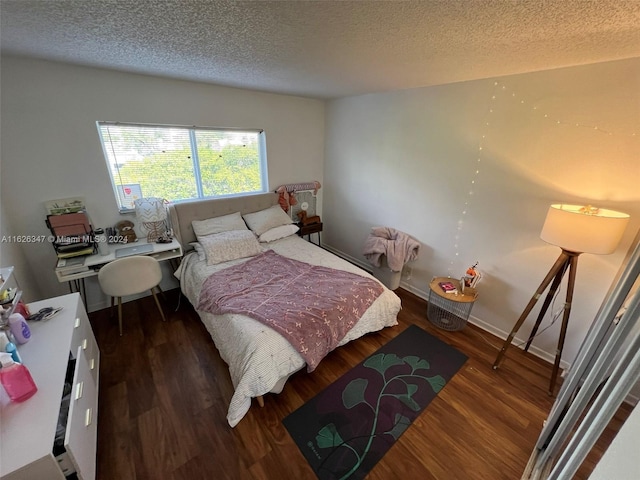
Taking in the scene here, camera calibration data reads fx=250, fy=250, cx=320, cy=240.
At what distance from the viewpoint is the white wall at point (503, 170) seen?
1646 millimetres

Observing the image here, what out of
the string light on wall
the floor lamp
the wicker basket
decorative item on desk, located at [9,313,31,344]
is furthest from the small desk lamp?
the floor lamp

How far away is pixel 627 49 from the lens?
4.49 feet

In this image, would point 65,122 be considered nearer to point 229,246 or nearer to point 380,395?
point 229,246

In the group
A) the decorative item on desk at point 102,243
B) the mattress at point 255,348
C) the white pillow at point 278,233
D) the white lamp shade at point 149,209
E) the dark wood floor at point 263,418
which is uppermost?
the white lamp shade at point 149,209

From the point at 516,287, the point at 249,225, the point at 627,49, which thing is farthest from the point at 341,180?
the point at 627,49

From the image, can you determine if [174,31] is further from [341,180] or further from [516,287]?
[516,287]

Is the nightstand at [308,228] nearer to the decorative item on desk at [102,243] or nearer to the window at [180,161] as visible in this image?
the window at [180,161]

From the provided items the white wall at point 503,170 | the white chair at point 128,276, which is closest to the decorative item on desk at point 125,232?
the white chair at point 128,276

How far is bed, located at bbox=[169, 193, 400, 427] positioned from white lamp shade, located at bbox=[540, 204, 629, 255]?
126cm

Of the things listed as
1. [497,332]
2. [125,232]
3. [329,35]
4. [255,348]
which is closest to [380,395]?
[255,348]

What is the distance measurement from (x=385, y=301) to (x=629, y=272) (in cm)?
147

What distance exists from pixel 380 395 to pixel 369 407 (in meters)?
0.13

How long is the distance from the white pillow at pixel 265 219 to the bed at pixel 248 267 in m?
0.01

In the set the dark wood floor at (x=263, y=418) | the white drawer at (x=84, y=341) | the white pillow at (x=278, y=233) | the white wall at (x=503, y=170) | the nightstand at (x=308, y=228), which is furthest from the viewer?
the nightstand at (x=308, y=228)
